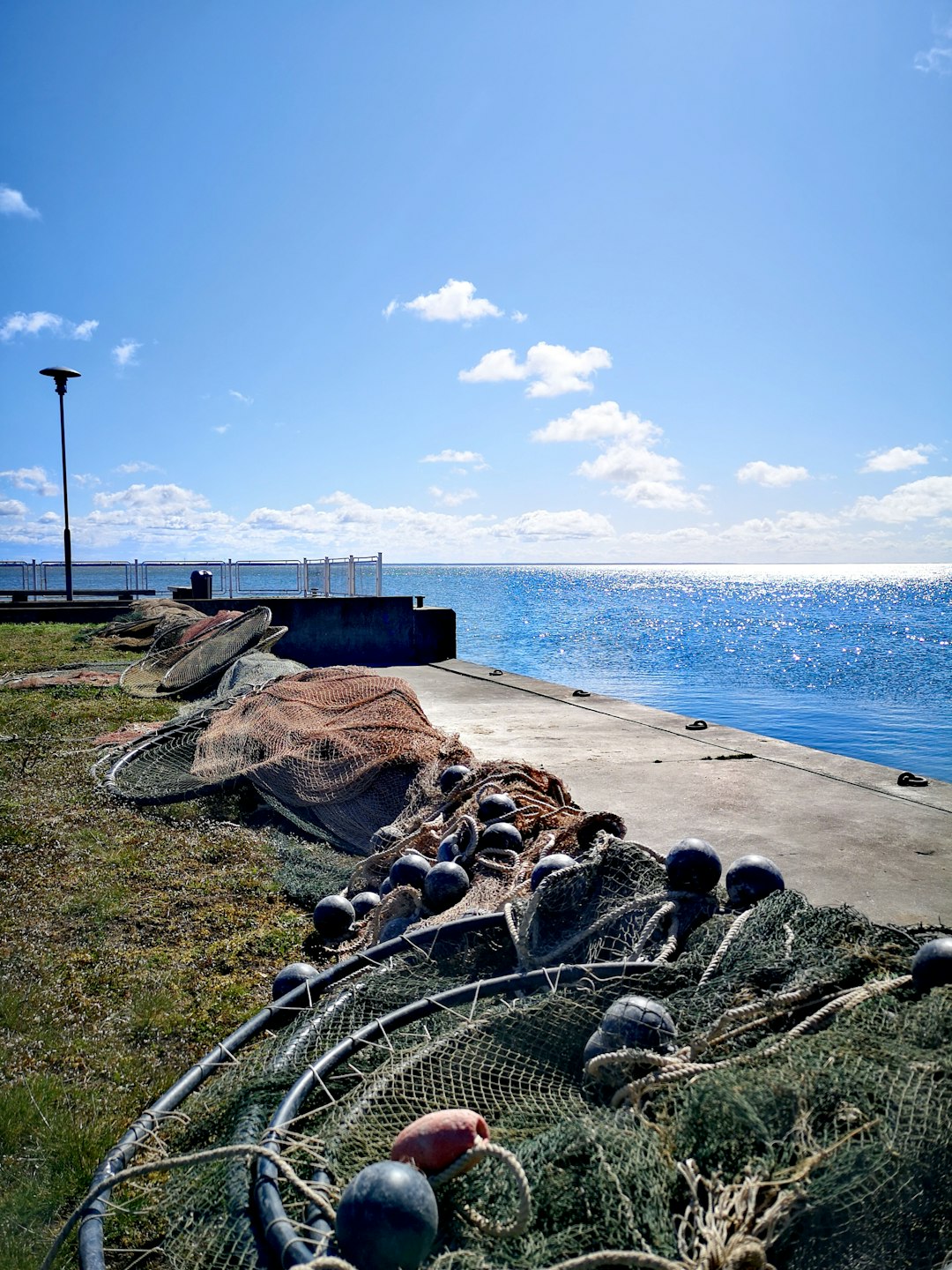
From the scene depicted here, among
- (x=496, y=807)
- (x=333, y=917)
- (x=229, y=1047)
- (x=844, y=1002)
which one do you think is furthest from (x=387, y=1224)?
(x=496, y=807)

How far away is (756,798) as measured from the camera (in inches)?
243

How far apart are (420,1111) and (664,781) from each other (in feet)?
15.6

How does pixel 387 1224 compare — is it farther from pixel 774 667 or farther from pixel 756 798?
pixel 774 667

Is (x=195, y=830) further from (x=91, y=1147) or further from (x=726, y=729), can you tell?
(x=726, y=729)

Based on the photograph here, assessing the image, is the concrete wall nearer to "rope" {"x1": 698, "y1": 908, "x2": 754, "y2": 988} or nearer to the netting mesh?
the netting mesh

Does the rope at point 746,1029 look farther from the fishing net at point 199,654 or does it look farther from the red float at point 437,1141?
the fishing net at point 199,654

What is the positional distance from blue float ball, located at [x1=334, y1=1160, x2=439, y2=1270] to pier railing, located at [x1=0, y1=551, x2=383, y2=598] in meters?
19.5

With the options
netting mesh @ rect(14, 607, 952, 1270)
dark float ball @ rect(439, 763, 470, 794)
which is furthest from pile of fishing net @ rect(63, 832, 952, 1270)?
dark float ball @ rect(439, 763, 470, 794)

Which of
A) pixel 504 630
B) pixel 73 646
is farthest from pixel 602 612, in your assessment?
pixel 73 646

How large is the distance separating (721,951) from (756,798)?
3757mm

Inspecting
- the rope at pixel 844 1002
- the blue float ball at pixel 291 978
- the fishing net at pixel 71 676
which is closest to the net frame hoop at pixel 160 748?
the blue float ball at pixel 291 978

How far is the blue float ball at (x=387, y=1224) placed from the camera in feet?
5.41

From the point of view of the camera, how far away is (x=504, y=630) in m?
61.8

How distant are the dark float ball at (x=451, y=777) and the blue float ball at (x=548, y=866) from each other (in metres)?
1.70
